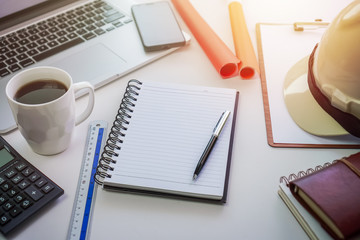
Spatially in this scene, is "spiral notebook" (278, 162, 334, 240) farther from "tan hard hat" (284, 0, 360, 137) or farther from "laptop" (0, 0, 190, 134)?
"laptop" (0, 0, 190, 134)

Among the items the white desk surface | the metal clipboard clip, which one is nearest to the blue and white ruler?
the white desk surface

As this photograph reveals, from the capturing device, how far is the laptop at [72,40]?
32.1 inches

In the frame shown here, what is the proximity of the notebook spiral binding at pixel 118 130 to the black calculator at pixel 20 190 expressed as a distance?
0.07 metres

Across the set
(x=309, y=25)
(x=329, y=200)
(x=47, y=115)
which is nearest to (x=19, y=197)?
(x=47, y=115)

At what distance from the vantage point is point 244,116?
29.5 inches

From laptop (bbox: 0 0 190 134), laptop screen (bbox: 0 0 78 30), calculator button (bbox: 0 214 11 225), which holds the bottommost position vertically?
calculator button (bbox: 0 214 11 225)

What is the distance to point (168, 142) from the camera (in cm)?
68

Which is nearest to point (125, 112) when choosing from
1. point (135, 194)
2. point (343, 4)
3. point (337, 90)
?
point (135, 194)

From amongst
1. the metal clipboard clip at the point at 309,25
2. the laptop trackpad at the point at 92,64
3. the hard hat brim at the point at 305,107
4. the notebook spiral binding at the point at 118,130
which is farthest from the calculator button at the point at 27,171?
the metal clipboard clip at the point at 309,25

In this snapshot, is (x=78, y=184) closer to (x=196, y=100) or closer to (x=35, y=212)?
(x=35, y=212)

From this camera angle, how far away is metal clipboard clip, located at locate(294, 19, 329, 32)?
92 centimetres

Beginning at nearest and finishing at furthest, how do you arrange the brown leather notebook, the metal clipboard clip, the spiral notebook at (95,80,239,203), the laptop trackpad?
the brown leather notebook → the spiral notebook at (95,80,239,203) → the laptop trackpad → the metal clipboard clip

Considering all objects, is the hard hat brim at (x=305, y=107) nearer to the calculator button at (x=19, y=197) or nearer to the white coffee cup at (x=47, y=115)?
the white coffee cup at (x=47, y=115)

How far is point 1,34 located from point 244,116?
57 centimetres
